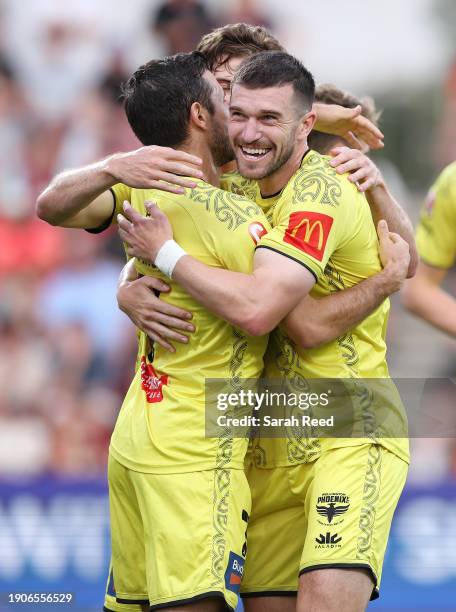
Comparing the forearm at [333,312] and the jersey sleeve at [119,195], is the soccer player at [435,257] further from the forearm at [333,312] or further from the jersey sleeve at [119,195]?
the jersey sleeve at [119,195]

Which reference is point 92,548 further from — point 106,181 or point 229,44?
point 106,181

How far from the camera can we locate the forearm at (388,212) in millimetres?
4457

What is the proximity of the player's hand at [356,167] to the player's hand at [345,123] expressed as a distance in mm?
362

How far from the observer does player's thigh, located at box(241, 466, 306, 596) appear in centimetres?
434

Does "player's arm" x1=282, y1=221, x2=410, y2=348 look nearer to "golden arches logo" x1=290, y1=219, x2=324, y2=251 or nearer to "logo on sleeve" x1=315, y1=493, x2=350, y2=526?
"golden arches logo" x1=290, y1=219, x2=324, y2=251

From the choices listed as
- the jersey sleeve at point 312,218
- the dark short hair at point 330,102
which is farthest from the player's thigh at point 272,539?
the dark short hair at point 330,102

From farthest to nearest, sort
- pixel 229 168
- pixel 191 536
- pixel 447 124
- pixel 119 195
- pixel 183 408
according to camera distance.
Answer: pixel 447 124 < pixel 229 168 < pixel 119 195 < pixel 183 408 < pixel 191 536

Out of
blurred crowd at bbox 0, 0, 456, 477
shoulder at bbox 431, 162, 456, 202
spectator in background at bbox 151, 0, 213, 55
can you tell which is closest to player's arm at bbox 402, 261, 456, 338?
shoulder at bbox 431, 162, 456, 202

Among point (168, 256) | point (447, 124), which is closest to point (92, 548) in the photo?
point (168, 256)

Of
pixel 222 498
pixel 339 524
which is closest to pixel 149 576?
pixel 222 498

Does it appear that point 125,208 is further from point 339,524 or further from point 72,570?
point 72,570

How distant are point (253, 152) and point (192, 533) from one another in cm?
136

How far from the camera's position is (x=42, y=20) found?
10.2 meters

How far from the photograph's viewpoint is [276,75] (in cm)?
414
